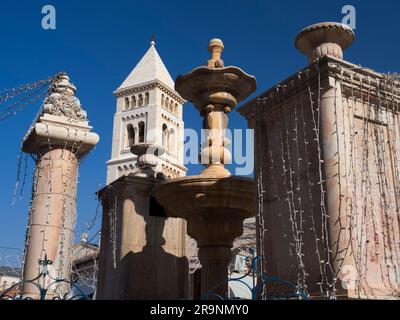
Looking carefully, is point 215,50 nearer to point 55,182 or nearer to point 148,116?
point 55,182

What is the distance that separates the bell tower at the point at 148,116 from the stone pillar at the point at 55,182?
59094mm

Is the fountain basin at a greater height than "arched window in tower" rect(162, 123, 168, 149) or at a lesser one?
lesser

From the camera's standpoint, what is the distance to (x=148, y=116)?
248 feet

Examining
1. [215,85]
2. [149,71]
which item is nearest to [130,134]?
[149,71]

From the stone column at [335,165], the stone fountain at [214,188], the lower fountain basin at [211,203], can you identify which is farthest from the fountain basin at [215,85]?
the stone column at [335,165]

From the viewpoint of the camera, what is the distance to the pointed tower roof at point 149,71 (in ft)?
253

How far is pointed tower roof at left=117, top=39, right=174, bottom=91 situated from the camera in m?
77.0

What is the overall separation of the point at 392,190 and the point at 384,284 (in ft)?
4.67

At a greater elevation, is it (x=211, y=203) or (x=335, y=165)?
(x=211, y=203)

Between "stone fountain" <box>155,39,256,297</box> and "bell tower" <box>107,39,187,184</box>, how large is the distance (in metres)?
60.2

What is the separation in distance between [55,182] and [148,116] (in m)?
64.1

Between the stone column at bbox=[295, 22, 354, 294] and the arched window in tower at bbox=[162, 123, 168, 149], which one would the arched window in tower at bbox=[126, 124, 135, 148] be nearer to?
the arched window in tower at bbox=[162, 123, 168, 149]

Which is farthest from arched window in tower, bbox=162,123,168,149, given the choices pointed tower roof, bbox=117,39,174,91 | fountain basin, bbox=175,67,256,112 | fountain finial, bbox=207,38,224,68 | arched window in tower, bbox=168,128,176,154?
fountain basin, bbox=175,67,256,112

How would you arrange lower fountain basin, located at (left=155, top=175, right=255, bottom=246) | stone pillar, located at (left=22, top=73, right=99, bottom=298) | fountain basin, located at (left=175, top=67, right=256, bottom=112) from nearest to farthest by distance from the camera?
lower fountain basin, located at (left=155, top=175, right=255, bottom=246) < stone pillar, located at (left=22, top=73, right=99, bottom=298) < fountain basin, located at (left=175, top=67, right=256, bottom=112)
